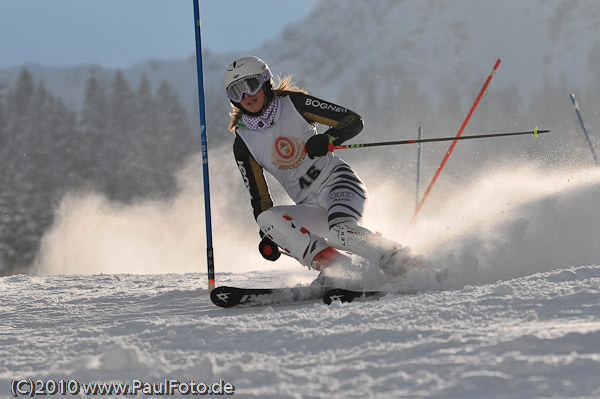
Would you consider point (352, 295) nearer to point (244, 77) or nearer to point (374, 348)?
point (374, 348)

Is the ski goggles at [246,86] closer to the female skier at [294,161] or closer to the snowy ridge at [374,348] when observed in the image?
the female skier at [294,161]

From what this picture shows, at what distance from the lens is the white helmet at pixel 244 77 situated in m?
3.88

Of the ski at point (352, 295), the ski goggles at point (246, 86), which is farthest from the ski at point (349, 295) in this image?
the ski goggles at point (246, 86)

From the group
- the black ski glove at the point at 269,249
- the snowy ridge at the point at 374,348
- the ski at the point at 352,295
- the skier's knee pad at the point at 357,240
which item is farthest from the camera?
the black ski glove at the point at 269,249

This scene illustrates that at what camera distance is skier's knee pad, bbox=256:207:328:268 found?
12.1 feet

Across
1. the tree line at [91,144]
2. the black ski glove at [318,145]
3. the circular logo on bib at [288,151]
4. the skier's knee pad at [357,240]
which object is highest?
the tree line at [91,144]

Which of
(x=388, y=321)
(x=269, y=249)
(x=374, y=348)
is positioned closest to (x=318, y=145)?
(x=269, y=249)

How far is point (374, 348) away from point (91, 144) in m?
26.9

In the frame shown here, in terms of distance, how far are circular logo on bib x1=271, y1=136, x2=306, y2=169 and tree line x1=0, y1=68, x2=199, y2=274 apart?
814 inches

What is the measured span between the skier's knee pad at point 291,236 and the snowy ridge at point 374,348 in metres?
0.73

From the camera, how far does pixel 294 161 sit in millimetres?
4109

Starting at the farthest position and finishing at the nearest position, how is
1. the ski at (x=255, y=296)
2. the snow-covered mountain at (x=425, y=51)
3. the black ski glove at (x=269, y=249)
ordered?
1. the snow-covered mountain at (x=425, y=51)
2. the black ski glove at (x=269, y=249)
3. the ski at (x=255, y=296)

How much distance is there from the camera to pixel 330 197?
12.9ft

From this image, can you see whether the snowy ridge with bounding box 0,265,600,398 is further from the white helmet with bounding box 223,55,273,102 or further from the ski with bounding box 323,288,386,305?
the white helmet with bounding box 223,55,273,102
